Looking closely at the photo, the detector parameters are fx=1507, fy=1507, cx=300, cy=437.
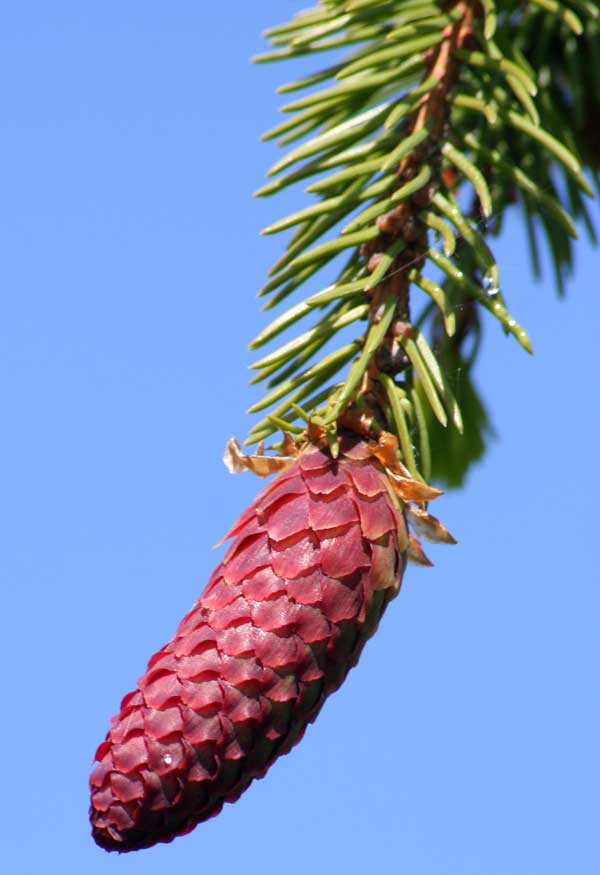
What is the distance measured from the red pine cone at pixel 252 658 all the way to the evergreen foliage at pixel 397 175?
0.07 metres

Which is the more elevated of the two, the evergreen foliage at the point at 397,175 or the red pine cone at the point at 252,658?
the evergreen foliage at the point at 397,175

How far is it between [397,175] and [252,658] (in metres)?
0.39

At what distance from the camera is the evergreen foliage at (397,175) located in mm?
1057

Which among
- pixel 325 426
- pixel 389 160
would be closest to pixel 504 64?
pixel 389 160

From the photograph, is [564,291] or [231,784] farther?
[564,291]

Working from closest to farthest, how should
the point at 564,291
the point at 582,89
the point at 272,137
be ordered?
the point at 272,137 < the point at 582,89 < the point at 564,291

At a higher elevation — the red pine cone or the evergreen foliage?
the evergreen foliage

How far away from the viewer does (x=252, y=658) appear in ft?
3.04

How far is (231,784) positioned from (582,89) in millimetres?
700

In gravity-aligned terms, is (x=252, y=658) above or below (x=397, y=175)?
below

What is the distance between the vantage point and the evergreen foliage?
1.06 meters

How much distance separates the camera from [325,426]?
40.4 inches

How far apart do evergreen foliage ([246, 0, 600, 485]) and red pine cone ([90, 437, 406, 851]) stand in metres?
0.07

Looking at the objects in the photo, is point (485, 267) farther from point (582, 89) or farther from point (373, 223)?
point (582, 89)
